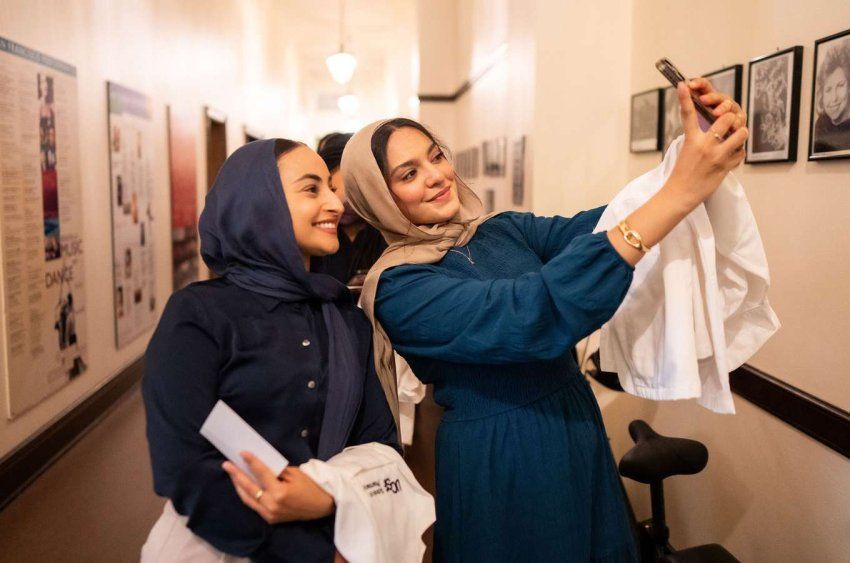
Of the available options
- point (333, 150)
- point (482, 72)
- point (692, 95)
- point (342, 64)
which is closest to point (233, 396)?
point (692, 95)

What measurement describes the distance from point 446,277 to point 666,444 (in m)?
1.05

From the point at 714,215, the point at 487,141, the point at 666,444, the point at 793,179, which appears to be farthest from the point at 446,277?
the point at 487,141

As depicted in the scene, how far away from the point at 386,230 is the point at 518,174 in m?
2.98

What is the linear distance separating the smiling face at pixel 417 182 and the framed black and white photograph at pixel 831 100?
3.46 feet

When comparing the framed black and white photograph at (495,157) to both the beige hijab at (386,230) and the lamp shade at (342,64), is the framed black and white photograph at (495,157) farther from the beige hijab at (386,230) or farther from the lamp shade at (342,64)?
the lamp shade at (342,64)

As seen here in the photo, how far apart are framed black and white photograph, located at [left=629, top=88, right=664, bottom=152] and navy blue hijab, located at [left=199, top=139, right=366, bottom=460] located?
219cm

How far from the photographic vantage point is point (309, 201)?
4.42ft

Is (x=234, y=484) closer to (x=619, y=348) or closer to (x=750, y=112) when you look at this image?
(x=619, y=348)

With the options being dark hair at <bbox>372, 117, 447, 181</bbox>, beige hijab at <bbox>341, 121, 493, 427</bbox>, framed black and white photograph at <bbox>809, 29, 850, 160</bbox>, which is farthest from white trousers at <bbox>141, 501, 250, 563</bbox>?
framed black and white photograph at <bbox>809, 29, 850, 160</bbox>

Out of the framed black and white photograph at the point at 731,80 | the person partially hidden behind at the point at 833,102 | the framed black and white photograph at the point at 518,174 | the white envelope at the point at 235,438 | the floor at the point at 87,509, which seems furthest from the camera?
the framed black and white photograph at the point at 518,174

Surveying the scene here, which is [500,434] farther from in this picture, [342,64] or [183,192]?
[342,64]

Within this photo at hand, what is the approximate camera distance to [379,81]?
2120 centimetres

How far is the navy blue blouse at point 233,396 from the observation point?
115cm

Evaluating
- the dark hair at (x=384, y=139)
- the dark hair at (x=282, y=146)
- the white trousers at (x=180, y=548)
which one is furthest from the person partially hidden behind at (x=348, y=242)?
the white trousers at (x=180, y=548)
